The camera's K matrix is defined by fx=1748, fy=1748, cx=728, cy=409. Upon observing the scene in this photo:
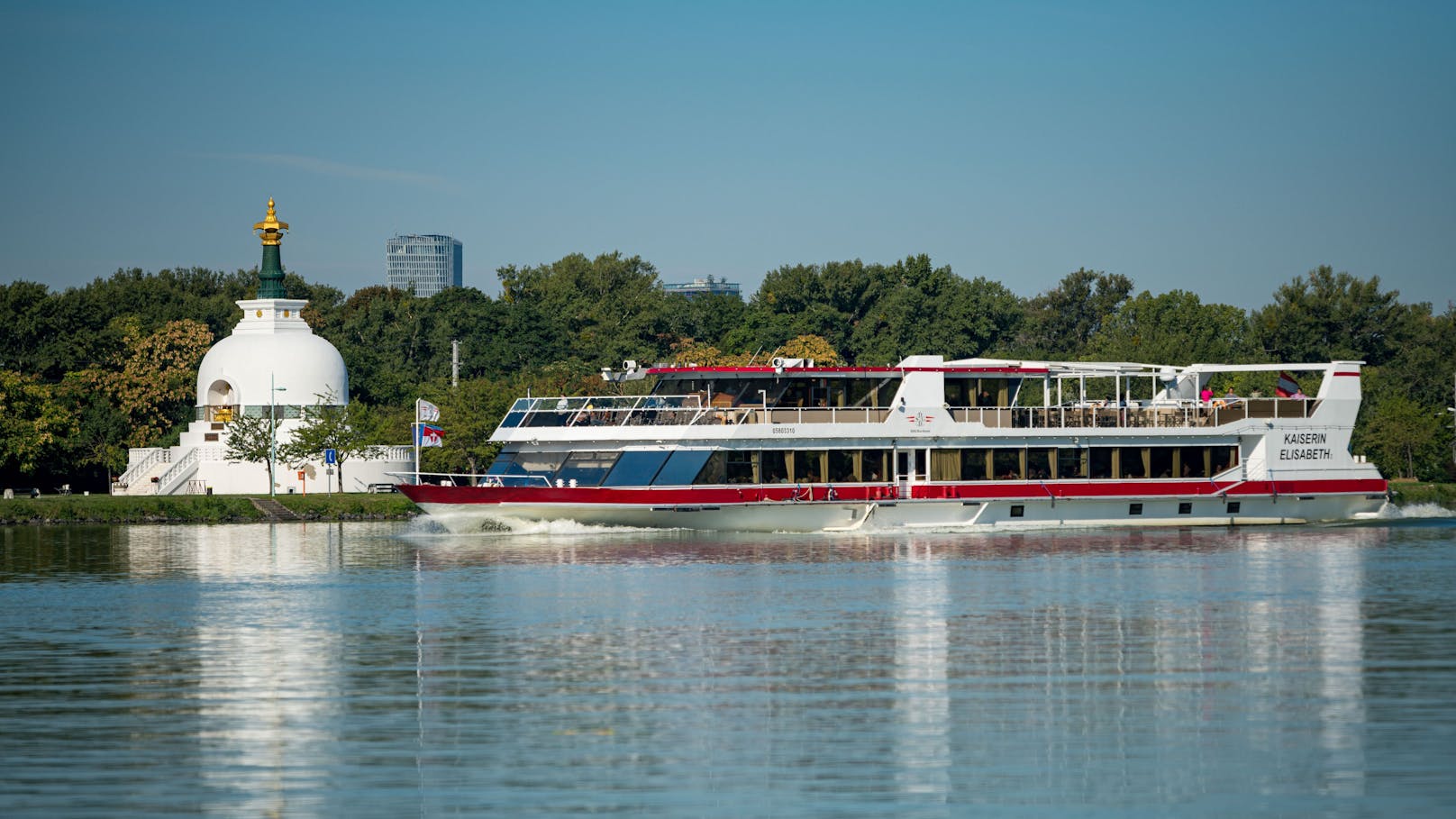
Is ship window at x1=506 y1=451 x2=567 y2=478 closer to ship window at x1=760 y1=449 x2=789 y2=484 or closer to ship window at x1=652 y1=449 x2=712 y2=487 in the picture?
ship window at x1=652 y1=449 x2=712 y2=487

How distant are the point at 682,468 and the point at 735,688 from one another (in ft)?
91.1

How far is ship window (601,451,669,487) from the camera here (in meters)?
51.3

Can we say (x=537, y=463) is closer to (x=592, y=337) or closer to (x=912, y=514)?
(x=912, y=514)

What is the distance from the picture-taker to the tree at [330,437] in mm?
74000

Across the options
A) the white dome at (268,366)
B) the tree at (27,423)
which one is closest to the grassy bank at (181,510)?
the tree at (27,423)

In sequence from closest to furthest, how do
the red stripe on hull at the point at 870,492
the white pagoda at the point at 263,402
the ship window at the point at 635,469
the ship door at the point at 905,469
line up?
the red stripe on hull at the point at 870,492, the ship window at the point at 635,469, the ship door at the point at 905,469, the white pagoda at the point at 263,402

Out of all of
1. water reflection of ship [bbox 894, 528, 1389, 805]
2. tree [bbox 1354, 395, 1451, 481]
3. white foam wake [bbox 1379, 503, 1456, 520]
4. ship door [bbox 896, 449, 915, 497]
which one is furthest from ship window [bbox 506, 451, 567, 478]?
tree [bbox 1354, 395, 1451, 481]

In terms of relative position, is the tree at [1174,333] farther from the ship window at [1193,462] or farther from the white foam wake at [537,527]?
the white foam wake at [537,527]

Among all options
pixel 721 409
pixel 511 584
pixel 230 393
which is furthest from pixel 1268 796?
pixel 230 393

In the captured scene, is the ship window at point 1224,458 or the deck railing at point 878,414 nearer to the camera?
the deck railing at point 878,414

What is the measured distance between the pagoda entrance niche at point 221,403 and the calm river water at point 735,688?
121 feet

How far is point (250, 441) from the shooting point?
75188mm

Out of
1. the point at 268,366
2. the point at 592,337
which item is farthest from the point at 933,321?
the point at 268,366

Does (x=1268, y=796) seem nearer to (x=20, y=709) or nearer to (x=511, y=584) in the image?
(x=20, y=709)
